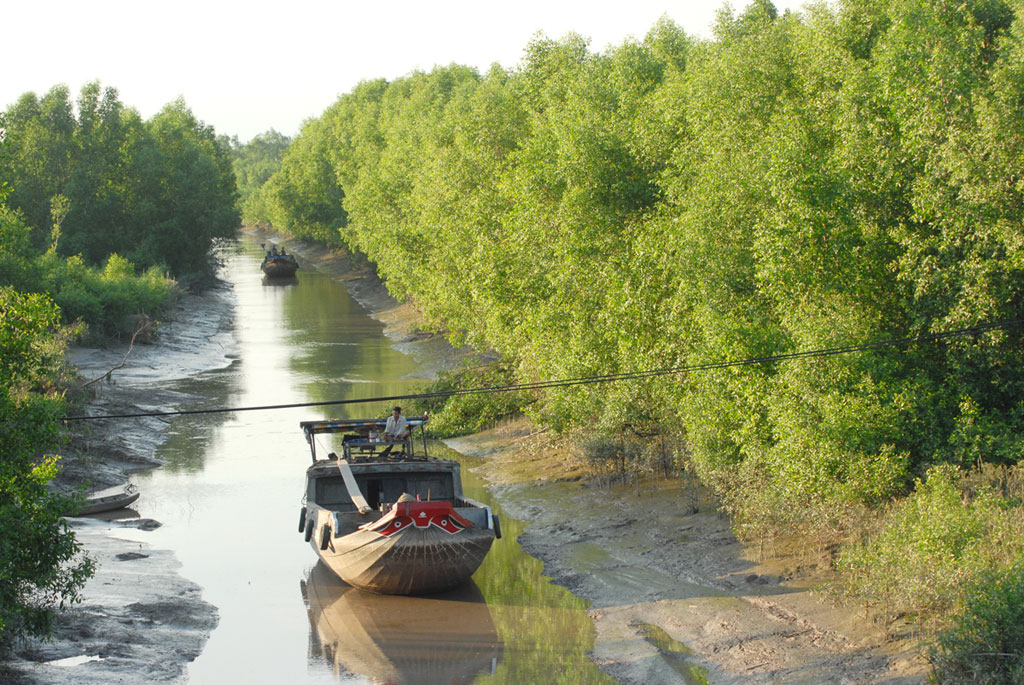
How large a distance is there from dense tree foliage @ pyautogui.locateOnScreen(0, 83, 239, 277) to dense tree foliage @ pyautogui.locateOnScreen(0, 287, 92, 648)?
39475mm

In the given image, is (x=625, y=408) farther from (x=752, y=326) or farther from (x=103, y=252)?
(x=103, y=252)

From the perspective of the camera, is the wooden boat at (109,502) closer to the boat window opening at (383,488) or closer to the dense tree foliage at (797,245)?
the boat window opening at (383,488)

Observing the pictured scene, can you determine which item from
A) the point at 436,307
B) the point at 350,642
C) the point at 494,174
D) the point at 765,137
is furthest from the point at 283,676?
the point at 436,307

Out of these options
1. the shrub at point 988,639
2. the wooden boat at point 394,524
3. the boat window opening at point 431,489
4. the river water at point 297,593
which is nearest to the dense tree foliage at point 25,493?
the river water at point 297,593

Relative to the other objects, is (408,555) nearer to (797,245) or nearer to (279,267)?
(797,245)

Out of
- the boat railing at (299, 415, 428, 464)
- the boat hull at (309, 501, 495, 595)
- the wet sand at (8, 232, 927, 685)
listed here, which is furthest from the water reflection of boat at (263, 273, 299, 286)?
the boat hull at (309, 501, 495, 595)

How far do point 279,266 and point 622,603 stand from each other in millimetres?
66610

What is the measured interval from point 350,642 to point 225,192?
6526cm

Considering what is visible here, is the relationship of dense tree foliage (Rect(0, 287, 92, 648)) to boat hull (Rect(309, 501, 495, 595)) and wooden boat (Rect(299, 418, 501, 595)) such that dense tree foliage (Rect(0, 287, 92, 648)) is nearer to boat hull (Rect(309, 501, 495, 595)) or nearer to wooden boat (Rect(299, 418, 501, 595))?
boat hull (Rect(309, 501, 495, 595))

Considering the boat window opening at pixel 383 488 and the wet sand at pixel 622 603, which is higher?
the boat window opening at pixel 383 488

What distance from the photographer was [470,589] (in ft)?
61.1

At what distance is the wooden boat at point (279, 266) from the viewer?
3140 inches

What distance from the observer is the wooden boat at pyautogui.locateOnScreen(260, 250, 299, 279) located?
7975cm

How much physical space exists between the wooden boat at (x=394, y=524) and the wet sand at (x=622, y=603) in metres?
2.09
